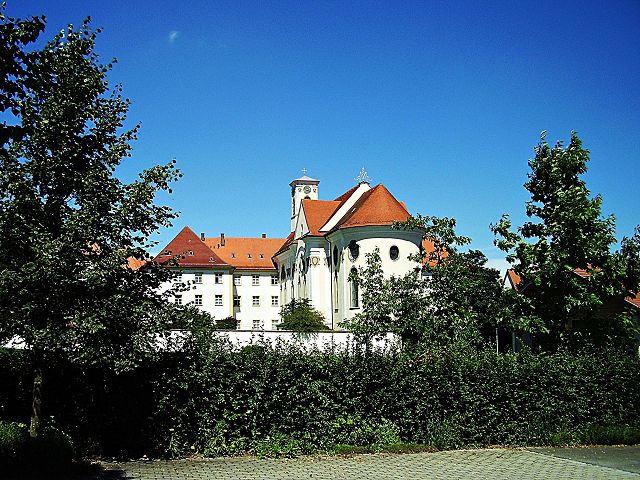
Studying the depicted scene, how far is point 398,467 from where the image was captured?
45.4ft

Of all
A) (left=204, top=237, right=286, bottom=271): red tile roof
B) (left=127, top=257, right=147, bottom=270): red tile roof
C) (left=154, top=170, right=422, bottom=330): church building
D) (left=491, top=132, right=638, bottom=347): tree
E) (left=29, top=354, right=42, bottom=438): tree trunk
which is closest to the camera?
(left=29, top=354, right=42, bottom=438): tree trunk

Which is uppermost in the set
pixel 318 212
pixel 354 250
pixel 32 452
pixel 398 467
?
pixel 318 212

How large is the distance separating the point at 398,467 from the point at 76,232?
745 centimetres

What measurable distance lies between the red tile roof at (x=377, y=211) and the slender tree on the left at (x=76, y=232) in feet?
145

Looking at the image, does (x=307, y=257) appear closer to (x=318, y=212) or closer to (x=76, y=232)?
(x=318, y=212)

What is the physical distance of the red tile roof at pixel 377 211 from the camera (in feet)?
189

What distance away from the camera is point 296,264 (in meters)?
72.9

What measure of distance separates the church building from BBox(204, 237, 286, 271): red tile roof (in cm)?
13

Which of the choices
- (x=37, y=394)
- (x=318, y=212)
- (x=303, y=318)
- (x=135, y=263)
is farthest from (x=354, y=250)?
(x=37, y=394)

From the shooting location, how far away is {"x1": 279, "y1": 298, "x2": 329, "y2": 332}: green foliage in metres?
60.0

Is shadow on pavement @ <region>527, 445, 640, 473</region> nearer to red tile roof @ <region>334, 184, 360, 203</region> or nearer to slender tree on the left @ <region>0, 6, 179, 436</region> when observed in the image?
slender tree on the left @ <region>0, 6, 179, 436</region>

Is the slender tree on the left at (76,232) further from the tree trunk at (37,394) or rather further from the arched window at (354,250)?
the arched window at (354,250)

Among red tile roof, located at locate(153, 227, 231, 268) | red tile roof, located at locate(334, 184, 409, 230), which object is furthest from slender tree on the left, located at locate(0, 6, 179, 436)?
red tile roof, located at locate(153, 227, 231, 268)

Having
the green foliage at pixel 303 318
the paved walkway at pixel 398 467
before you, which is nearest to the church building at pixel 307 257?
the green foliage at pixel 303 318
